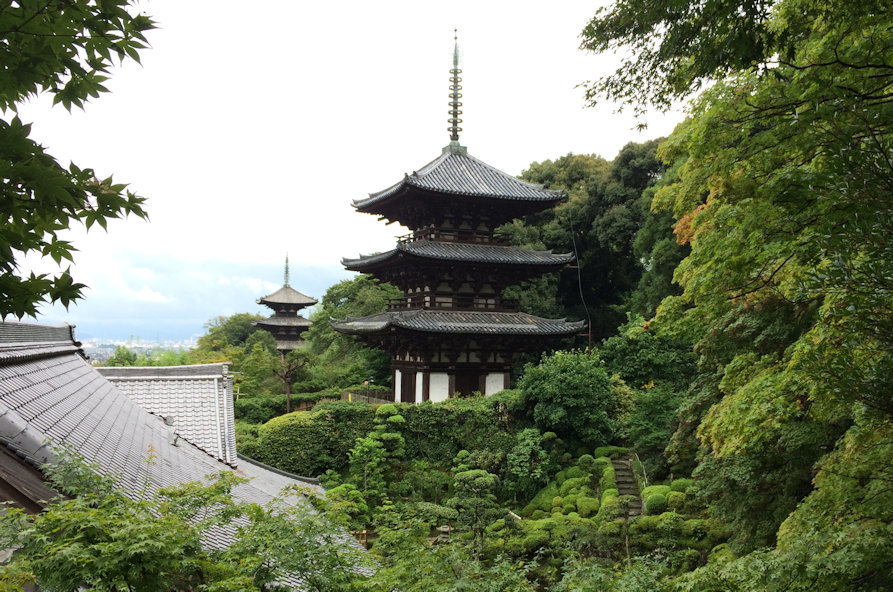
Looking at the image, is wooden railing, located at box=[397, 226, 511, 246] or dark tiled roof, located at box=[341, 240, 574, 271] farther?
wooden railing, located at box=[397, 226, 511, 246]

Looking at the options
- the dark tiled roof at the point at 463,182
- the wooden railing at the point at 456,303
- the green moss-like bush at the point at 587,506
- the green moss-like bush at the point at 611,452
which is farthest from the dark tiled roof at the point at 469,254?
the green moss-like bush at the point at 587,506

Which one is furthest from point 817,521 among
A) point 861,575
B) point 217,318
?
point 217,318

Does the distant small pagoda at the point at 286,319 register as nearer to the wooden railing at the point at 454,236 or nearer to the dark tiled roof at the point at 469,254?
the dark tiled roof at the point at 469,254

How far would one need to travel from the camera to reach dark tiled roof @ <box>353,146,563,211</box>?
20.2 meters

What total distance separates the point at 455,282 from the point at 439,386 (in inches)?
146

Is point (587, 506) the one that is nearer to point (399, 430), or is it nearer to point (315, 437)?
point (399, 430)

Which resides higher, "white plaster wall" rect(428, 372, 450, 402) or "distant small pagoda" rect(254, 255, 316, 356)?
"distant small pagoda" rect(254, 255, 316, 356)

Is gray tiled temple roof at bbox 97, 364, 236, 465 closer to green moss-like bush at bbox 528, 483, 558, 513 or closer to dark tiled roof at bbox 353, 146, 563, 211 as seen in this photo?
green moss-like bush at bbox 528, 483, 558, 513

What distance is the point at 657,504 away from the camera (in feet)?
42.4

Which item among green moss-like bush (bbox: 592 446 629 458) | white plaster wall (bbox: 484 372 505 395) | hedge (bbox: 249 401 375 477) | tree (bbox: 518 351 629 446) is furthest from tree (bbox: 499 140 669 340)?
hedge (bbox: 249 401 375 477)

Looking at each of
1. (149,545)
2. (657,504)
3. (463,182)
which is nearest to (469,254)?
(463,182)

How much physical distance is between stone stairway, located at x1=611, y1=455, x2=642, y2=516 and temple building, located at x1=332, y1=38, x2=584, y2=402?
16.9 feet

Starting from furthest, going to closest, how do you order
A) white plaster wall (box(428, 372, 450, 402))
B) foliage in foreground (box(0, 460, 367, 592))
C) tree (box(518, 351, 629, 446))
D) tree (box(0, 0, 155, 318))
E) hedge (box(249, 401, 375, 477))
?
white plaster wall (box(428, 372, 450, 402))
tree (box(518, 351, 629, 446))
hedge (box(249, 401, 375, 477))
foliage in foreground (box(0, 460, 367, 592))
tree (box(0, 0, 155, 318))

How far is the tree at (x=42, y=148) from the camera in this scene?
211cm
